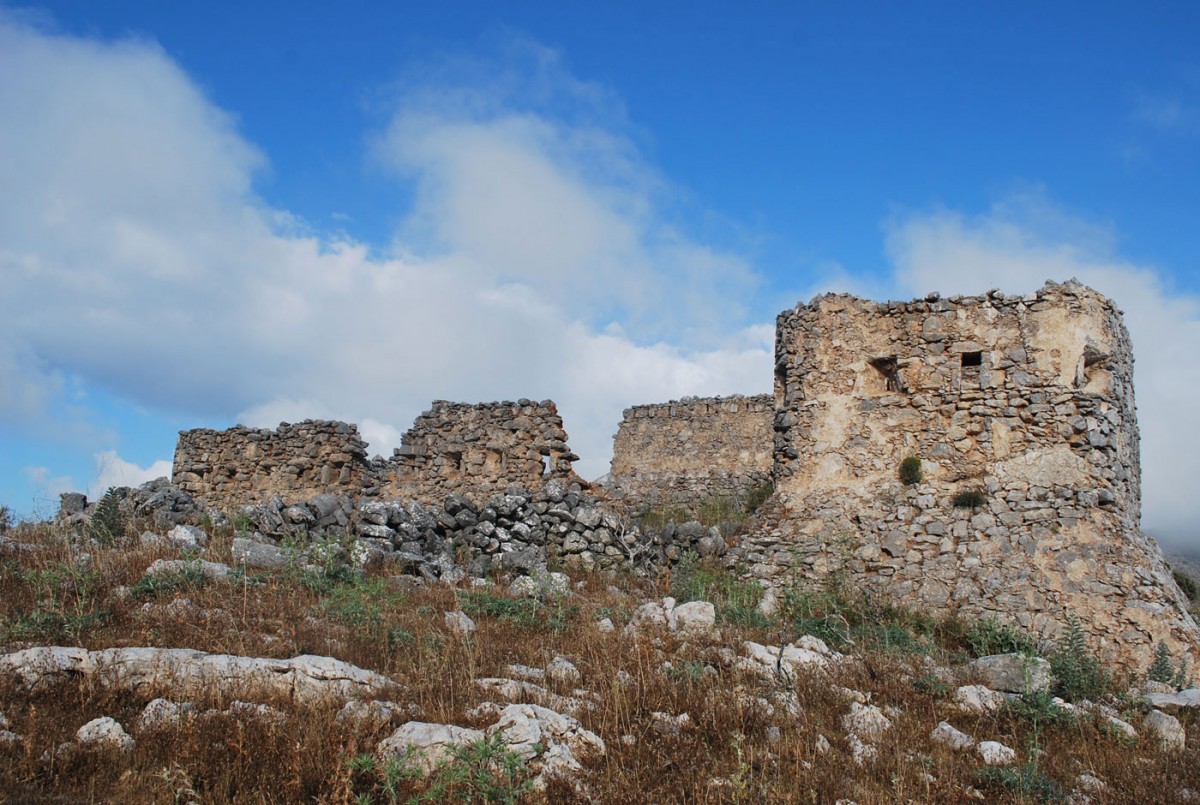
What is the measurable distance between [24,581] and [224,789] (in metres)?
4.38

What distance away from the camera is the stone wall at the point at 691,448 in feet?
81.5

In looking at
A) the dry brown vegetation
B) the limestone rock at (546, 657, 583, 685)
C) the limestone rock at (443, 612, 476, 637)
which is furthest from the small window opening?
the limestone rock at (546, 657, 583, 685)

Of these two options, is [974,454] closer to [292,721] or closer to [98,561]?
[292,721]

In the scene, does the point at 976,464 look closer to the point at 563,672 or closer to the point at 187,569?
the point at 563,672

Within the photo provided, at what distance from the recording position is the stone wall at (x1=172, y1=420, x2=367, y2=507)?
17.6m

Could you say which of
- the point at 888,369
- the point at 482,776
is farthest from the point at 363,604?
the point at 888,369

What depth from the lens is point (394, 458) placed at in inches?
650

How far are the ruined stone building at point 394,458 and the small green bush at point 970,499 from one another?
6.51 metres

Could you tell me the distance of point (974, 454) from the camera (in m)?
11.0

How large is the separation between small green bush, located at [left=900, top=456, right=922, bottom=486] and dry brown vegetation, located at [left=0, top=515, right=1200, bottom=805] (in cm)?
329

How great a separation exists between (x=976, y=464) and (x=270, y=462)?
14.2m

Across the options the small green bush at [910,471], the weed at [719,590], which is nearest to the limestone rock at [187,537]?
the weed at [719,590]

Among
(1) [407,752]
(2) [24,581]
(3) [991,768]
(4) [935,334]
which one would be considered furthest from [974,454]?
(2) [24,581]

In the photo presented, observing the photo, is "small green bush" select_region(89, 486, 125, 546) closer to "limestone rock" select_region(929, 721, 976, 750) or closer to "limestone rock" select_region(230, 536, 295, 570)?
"limestone rock" select_region(230, 536, 295, 570)
